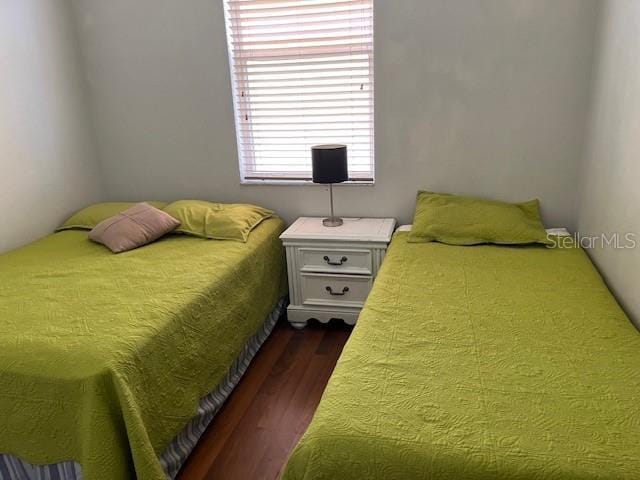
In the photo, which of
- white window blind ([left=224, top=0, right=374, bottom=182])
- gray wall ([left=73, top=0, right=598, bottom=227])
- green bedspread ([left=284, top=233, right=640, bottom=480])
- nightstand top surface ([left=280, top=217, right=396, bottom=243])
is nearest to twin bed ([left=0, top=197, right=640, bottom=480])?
green bedspread ([left=284, top=233, right=640, bottom=480])

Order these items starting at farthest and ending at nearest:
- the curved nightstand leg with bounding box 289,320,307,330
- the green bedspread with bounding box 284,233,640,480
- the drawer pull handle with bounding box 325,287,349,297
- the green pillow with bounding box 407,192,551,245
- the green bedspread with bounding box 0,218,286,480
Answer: the curved nightstand leg with bounding box 289,320,307,330 < the drawer pull handle with bounding box 325,287,349,297 < the green pillow with bounding box 407,192,551,245 < the green bedspread with bounding box 0,218,286,480 < the green bedspread with bounding box 284,233,640,480

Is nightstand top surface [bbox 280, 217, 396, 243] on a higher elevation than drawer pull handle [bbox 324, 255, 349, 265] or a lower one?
higher

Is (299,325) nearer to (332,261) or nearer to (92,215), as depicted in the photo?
(332,261)

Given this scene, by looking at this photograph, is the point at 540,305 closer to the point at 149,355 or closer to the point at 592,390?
the point at 592,390

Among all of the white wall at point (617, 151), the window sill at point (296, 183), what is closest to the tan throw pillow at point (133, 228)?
the window sill at point (296, 183)

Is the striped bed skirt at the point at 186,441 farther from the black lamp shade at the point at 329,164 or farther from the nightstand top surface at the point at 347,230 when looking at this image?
the black lamp shade at the point at 329,164

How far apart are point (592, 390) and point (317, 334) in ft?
5.46

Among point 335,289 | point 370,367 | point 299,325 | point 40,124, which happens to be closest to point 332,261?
point 335,289

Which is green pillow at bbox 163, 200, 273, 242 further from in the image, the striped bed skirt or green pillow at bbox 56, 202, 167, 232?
the striped bed skirt

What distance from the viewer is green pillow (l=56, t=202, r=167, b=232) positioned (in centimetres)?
280

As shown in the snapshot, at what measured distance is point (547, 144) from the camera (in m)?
2.50

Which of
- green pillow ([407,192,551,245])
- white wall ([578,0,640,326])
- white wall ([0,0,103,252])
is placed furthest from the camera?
white wall ([0,0,103,252])

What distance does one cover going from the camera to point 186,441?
6.08 feet

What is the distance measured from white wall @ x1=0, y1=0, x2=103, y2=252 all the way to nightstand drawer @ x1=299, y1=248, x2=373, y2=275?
1.58 metres
